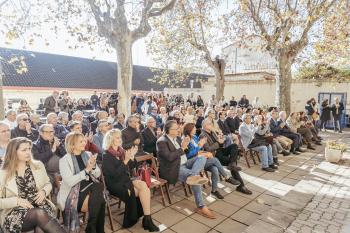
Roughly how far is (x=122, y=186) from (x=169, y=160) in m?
1.06

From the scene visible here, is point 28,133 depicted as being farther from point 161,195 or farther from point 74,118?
point 161,195

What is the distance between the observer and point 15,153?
320 centimetres

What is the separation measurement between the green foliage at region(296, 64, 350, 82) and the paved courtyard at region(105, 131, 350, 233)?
37.5 feet

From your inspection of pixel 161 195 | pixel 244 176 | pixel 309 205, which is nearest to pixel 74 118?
pixel 161 195

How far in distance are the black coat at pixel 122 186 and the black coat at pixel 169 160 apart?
0.81 m

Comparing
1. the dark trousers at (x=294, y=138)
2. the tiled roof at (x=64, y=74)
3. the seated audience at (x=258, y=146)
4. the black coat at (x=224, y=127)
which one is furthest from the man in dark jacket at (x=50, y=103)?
the tiled roof at (x=64, y=74)

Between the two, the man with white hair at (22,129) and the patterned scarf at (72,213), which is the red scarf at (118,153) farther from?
the man with white hair at (22,129)

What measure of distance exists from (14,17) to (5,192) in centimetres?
533

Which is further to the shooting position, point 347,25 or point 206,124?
point 347,25

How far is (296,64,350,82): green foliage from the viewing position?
1575 centimetres

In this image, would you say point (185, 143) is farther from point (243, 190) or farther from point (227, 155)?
point (243, 190)

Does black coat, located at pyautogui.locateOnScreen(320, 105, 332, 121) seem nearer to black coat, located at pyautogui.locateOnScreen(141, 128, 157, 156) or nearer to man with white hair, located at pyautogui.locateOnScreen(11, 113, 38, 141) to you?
black coat, located at pyautogui.locateOnScreen(141, 128, 157, 156)

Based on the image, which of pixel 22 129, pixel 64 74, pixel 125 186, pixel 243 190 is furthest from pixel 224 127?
pixel 64 74

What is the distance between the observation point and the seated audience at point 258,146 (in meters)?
6.92
